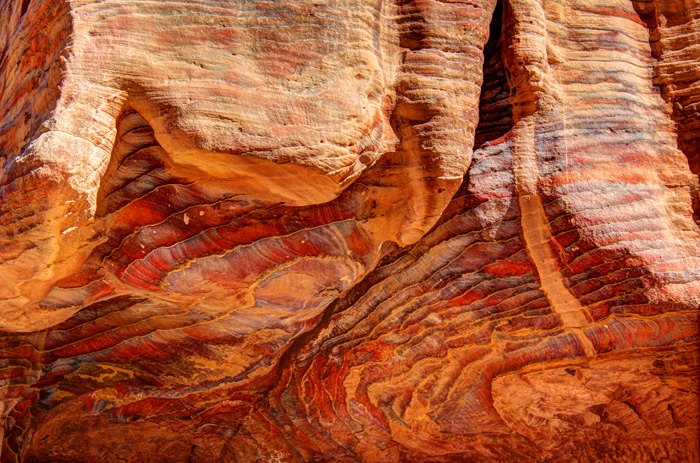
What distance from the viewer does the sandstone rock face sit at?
137cm

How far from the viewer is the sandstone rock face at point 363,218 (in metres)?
1.37

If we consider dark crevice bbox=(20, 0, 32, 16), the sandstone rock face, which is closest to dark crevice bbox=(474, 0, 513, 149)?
the sandstone rock face

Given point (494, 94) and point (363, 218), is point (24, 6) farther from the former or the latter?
point (494, 94)

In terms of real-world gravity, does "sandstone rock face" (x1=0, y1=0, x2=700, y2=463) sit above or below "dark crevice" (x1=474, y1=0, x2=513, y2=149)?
below

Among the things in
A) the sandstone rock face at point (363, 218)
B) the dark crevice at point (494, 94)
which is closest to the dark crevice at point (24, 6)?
the sandstone rock face at point (363, 218)

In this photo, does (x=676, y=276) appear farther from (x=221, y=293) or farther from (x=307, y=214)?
(x=221, y=293)

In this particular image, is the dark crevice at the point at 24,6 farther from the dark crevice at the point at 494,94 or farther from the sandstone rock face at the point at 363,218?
the dark crevice at the point at 494,94

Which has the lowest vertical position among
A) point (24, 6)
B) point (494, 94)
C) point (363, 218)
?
point (363, 218)

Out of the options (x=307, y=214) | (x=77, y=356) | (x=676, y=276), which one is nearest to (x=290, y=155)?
(x=307, y=214)

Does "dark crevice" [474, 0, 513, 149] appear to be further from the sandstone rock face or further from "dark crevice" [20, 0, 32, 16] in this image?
"dark crevice" [20, 0, 32, 16]

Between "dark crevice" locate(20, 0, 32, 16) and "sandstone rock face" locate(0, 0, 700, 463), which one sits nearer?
"sandstone rock face" locate(0, 0, 700, 463)

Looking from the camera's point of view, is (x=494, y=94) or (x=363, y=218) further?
A: (x=494, y=94)

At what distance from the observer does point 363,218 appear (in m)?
1.72

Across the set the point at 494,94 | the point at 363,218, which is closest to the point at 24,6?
the point at 363,218
